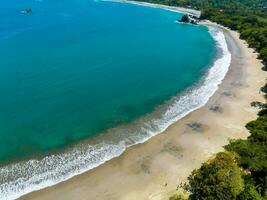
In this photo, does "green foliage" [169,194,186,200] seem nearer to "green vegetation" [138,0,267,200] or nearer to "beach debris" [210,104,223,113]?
"green vegetation" [138,0,267,200]

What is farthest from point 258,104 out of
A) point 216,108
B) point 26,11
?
point 26,11

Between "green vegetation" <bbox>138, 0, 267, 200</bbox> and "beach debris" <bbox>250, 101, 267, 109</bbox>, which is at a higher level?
"green vegetation" <bbox>138, 0, 267, 200</bbox>

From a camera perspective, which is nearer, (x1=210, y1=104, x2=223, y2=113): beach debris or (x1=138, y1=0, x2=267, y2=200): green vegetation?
(x1=138, y1=0, x2=267, y2=200): green vegetation

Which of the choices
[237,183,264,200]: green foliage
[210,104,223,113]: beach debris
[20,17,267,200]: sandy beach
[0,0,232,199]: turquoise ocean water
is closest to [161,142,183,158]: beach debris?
[20,17,267,200]: sandy beach

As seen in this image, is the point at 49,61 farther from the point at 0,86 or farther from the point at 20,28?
the point at 20,28

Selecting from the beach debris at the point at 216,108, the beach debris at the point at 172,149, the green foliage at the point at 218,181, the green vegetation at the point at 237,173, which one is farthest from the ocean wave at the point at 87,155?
the green foliage at the point at 218,181

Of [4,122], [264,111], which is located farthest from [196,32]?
[4,122]

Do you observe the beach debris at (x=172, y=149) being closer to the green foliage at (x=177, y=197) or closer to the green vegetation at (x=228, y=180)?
the green vegetation at (x=228, y=180)
